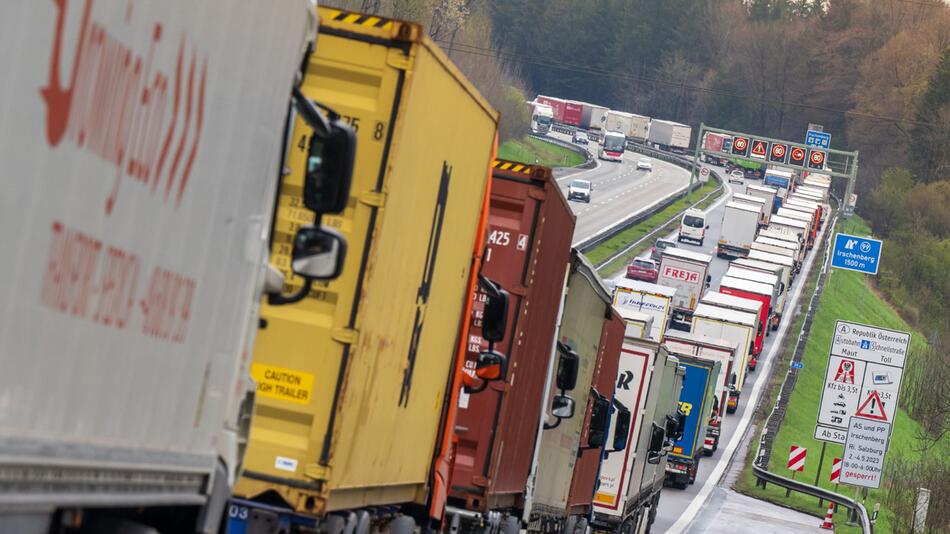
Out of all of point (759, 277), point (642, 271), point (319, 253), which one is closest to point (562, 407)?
point (319, 253)

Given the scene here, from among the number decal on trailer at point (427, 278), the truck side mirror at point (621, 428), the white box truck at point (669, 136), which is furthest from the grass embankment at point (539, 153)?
the number decal on trailer at point (427, 278)

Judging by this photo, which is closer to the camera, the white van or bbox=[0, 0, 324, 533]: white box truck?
bbox=[0, 0, 324, 533]: white box truck

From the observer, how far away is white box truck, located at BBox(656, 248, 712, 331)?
226ft

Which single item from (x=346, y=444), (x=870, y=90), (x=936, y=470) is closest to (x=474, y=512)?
(x=346, y=444)

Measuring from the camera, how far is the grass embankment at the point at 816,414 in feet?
142

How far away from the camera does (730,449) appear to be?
51.1 metres

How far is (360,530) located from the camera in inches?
393

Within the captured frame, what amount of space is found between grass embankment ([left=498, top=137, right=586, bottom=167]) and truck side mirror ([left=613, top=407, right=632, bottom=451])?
86.4m

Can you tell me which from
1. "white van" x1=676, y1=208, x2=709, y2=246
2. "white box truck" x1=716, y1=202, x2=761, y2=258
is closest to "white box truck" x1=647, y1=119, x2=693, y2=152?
"white van" x1=676, y1=208, x2=709, y2=246

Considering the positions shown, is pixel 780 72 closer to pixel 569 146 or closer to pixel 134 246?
pixel 569 146

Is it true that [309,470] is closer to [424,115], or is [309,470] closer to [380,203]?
[380,203]

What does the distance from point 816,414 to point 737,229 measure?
29.2m

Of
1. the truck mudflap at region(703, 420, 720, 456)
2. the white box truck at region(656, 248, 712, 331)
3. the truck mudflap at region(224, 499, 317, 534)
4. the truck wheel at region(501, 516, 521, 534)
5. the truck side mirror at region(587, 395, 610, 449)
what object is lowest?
the truck mudflap at region(703, 420, 720, 456)

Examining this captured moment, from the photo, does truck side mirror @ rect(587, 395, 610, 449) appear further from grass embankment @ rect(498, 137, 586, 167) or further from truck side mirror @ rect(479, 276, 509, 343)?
grass embankment @ rect(498, 137, 586, 167)
